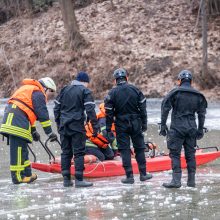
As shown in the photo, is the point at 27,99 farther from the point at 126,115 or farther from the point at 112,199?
the point at 112,199

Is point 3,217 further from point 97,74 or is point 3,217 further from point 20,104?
point 97,74

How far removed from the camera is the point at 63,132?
10.8m

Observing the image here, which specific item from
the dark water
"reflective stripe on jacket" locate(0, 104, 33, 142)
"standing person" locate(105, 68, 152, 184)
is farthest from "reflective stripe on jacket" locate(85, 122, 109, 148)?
"reflective stripe on jacket" locate(0, 104, 33, 142)

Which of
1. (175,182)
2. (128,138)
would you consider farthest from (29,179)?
(175,182)

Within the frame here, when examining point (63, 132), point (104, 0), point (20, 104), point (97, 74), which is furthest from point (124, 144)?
point (104, 0)

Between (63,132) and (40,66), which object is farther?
(40,66)

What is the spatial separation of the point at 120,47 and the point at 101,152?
20.8 meters

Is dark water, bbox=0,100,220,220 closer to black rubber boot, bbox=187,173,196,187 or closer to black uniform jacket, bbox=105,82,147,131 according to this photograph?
black rubber boot, bbox=187,173,196,187

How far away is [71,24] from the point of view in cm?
3331

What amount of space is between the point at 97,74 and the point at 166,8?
222 inches

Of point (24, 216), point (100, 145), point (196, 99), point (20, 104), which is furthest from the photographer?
point (100, 145)

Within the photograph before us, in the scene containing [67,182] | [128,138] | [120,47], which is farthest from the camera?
[120,47]

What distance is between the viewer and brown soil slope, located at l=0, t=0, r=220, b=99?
98.8 ft

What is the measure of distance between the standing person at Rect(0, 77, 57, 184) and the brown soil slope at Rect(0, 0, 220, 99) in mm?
17053
